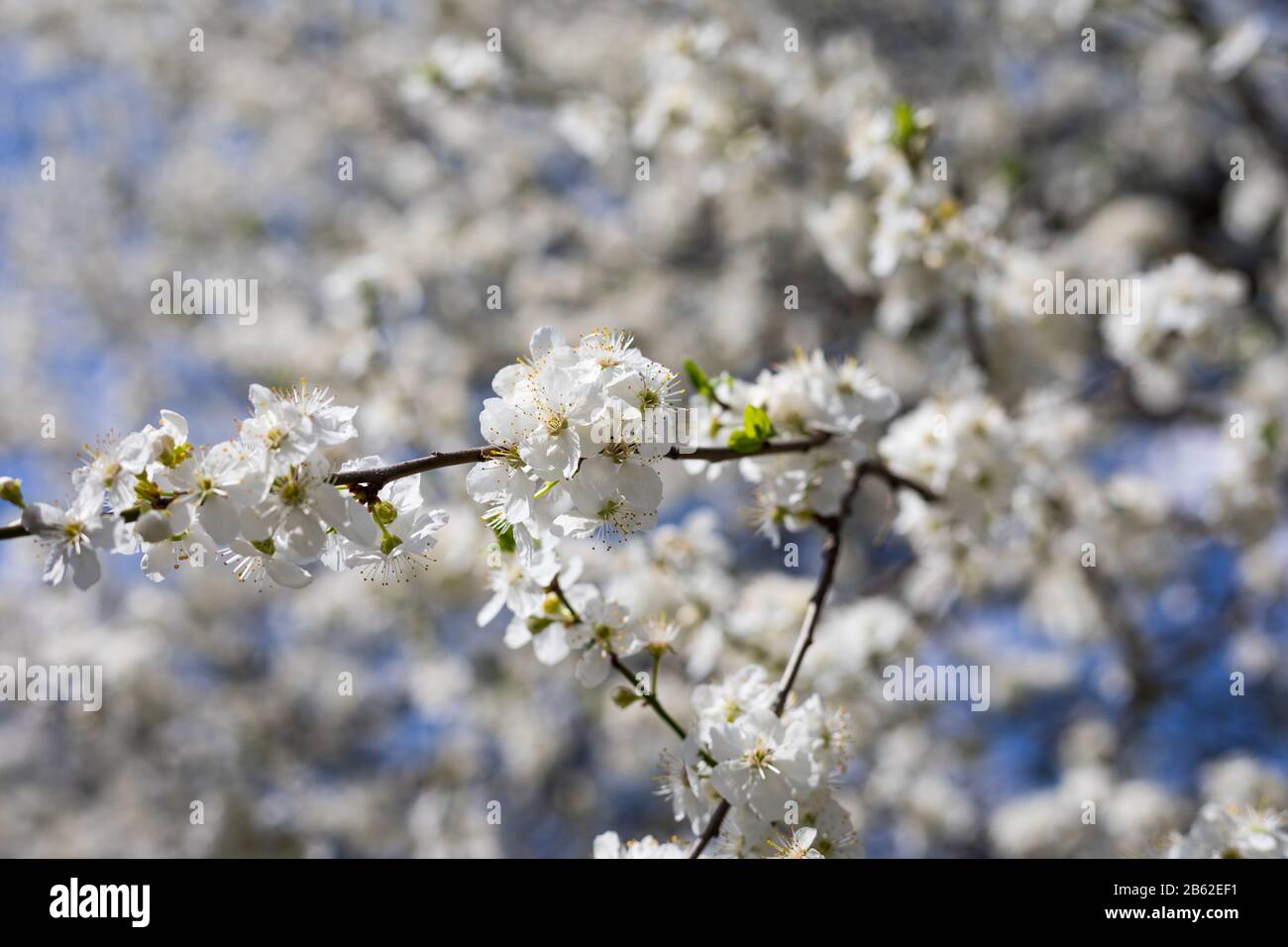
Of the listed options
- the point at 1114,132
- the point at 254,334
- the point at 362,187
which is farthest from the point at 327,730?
the point at 1114,132

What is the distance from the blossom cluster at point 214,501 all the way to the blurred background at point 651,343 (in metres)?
0.92

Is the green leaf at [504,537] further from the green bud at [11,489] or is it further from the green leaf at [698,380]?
the green bud at [11,489]

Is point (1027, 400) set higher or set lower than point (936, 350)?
lower

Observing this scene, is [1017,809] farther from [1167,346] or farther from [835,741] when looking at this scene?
[835,741]

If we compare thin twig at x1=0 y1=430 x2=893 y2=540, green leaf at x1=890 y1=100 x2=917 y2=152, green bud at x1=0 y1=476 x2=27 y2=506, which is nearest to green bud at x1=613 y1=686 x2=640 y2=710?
thin twig at x1=0 y1=430 x2=893 y2=540

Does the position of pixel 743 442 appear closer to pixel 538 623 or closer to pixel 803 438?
pixel 803 438

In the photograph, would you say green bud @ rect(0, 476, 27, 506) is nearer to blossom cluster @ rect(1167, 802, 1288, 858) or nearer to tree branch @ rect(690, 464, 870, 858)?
tree branch @ rect(690, 464, 870, 858)

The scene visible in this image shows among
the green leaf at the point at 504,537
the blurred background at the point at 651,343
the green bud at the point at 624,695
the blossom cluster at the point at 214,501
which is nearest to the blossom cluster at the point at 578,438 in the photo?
the green leaf at the point at 504,537

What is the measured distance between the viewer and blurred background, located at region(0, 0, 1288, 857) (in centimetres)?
263

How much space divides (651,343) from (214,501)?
154 inches

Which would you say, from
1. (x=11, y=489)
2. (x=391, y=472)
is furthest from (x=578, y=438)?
(x=11, y=489)

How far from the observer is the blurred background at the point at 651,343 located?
263 centimetres
